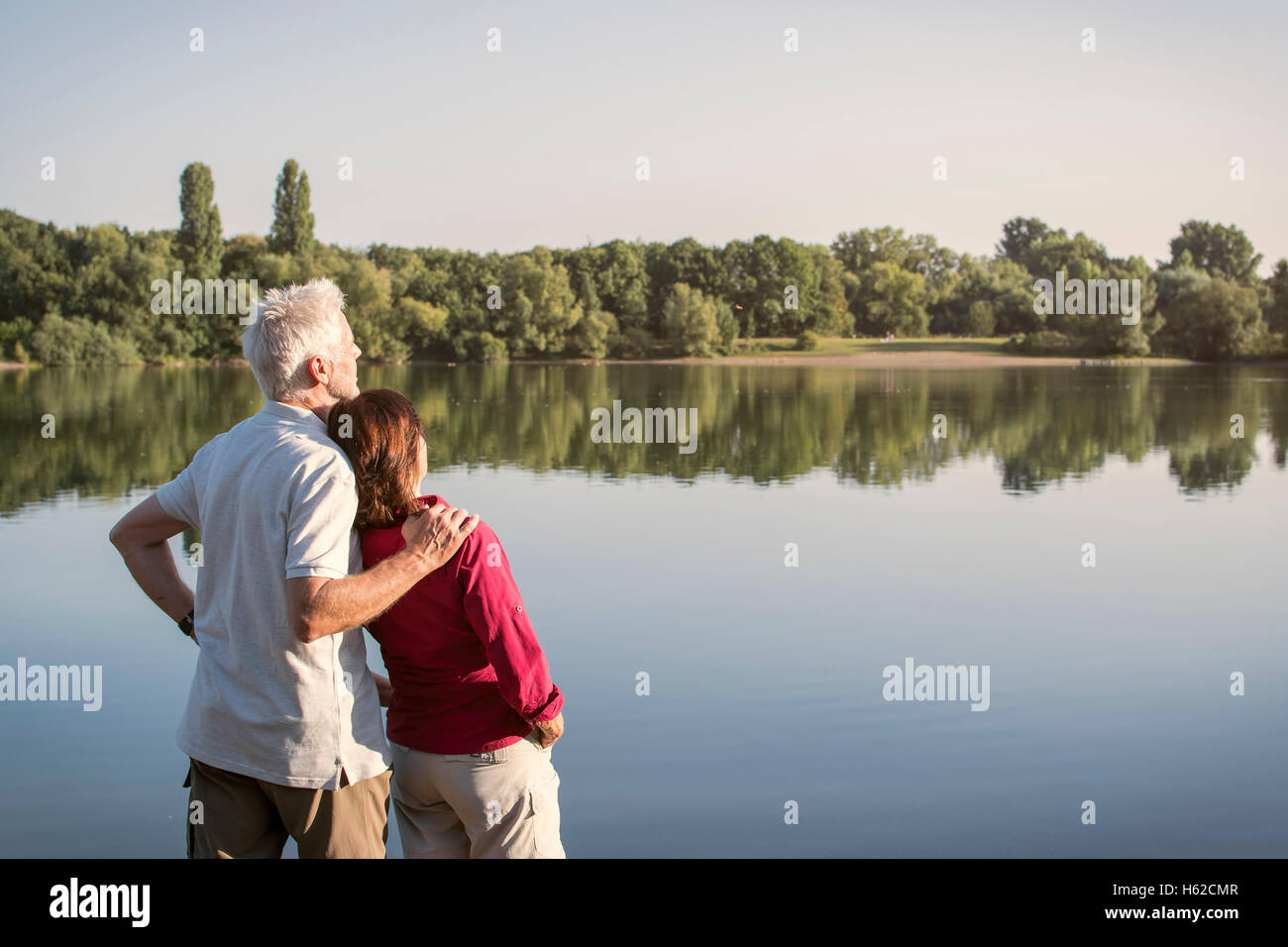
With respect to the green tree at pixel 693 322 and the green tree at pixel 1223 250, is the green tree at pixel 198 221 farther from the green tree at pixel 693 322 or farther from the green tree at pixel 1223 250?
the green tree at pixel 1223 250

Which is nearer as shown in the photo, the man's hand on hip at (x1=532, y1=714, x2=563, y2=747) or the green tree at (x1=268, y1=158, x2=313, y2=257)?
the man's hand on hip at (x1=532, y1=714, x2=563, y2=747)

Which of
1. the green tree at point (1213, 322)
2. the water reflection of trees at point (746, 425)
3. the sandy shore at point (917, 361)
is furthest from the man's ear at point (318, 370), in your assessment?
the green tree at point (1213, 322)

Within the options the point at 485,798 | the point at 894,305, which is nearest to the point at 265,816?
the point at 485,798

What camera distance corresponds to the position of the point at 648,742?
6098mm

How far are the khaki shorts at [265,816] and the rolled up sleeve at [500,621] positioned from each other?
16.6 inches

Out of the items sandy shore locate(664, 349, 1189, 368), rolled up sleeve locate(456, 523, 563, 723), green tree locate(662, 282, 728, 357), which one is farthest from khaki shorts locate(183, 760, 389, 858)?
green tree locate(662, 282, 728, 357)

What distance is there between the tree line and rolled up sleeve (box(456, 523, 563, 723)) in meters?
42.2

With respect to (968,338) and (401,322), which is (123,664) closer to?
(401,322)

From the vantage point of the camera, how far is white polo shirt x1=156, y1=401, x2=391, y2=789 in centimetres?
261

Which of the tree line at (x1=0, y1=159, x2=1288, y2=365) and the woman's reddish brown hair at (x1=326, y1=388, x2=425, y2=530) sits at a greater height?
the tree line at (x1=0, y1=159, x2=1288, y2=365)

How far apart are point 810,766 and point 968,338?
74.9 meters

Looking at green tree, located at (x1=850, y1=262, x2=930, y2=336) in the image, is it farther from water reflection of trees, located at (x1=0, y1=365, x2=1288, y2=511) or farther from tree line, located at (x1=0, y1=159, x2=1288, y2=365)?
water reflection of trees, located at (x1=0, y1=365, x2=1288, y2=511)

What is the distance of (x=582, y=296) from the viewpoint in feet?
252
